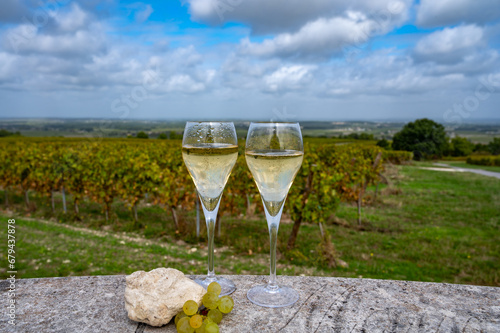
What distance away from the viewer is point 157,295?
1.26m

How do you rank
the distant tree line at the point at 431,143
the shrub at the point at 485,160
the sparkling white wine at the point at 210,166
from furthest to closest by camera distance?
1. the distant tree line at the point at 431,143
2. the shrub at the point at 485,160
3. the sparkling white wine at the point at 210,166

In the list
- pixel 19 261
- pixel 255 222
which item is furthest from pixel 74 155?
pixel 255 222

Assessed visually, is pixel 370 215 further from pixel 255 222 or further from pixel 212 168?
pixel 212 168

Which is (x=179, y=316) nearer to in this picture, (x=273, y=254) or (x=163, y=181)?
(x=273, y=254)

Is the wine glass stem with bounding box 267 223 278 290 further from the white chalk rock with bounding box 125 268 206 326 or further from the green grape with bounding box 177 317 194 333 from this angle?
the green grape with bounding box 177 317 194 333

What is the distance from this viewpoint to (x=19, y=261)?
22.4 feet

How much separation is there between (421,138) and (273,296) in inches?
1431

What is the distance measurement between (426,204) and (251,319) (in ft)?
46.1

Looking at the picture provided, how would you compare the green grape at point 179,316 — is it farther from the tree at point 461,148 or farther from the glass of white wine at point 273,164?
the tree at point 461,148

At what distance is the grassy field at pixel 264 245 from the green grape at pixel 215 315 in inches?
215

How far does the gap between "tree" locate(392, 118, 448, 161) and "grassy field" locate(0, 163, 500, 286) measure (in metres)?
21.7

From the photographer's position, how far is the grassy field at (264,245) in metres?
6.76

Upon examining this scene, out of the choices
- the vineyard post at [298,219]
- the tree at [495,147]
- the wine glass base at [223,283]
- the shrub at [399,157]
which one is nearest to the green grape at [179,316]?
the wine glass base at [223,283]

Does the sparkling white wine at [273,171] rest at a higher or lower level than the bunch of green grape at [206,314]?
higher
